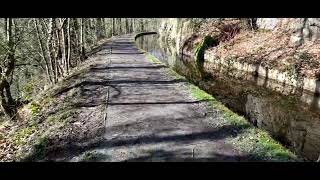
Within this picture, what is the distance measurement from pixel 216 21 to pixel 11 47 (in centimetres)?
2716

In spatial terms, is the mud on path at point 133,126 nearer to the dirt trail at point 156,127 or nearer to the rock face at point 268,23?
the dirt trail at point 156,127

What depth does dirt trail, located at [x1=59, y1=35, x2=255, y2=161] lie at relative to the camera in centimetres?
852

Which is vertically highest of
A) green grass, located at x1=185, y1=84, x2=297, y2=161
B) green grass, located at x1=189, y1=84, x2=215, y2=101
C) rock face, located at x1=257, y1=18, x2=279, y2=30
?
rock face, located at x1=257, y1=18, x2=279, y2=30

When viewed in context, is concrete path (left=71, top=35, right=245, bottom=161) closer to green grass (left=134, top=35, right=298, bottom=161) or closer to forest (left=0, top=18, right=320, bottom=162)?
forest (left=0, top=18, right=320, bottom=162)

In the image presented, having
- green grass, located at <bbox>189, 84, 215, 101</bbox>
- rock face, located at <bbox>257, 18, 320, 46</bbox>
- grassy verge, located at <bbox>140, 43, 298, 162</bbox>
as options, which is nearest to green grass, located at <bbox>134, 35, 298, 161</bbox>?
grassy verge, located at <bbox>140, 43, 298, 162</bbox>

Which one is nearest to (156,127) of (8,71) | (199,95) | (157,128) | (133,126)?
(157,128)

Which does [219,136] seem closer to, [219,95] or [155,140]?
[155,140]

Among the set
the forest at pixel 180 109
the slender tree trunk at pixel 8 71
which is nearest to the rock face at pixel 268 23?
the forest at pixel 180 109

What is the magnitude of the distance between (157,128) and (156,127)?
0.33 feet

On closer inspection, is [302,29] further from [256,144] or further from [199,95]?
[256,144]

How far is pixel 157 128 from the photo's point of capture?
34.1ft

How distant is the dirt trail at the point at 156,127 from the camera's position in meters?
8.52
